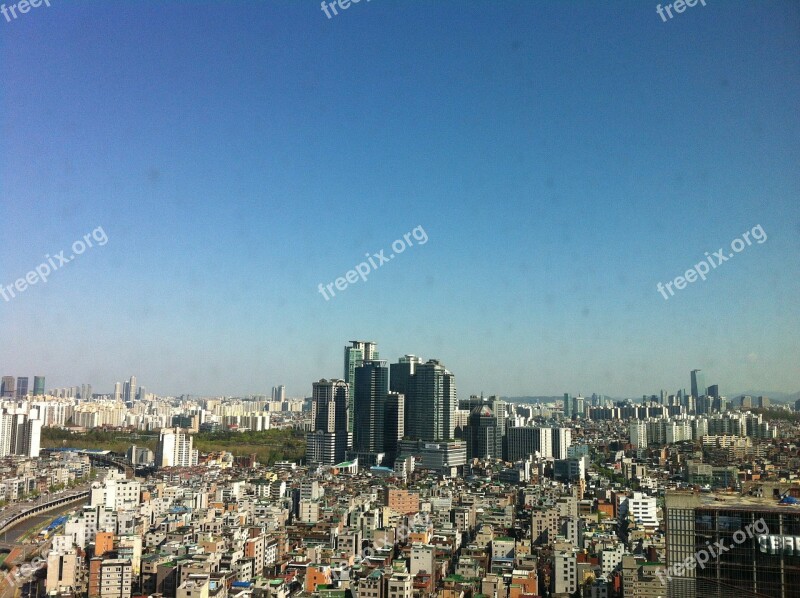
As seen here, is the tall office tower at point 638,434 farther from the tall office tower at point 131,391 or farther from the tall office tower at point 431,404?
the tall office tower at point 131,391

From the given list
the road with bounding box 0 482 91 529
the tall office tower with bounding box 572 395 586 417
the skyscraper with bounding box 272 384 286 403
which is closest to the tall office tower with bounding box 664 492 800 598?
the road with bounding box 0 482 91 529

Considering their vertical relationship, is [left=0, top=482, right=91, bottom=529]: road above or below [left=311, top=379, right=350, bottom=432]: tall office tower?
A: below

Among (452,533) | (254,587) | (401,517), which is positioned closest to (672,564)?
(254,587)

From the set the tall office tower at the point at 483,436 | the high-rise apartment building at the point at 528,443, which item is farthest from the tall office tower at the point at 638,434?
the tall office tower at the point at 483,436

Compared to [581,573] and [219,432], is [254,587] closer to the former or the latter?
[581,573]

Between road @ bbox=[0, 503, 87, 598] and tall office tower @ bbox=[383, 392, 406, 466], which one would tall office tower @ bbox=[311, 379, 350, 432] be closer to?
tall office tower @ bbox=[383, 392, 406, 466]

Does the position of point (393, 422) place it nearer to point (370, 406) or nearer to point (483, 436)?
point (370, 406)
